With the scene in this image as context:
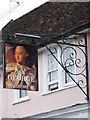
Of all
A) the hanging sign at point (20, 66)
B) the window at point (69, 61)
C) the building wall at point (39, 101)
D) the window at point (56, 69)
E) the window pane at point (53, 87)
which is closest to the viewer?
the hanging sign at point (20, 66)

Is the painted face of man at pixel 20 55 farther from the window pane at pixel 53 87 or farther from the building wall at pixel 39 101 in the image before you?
the window pane at pixel 53 87

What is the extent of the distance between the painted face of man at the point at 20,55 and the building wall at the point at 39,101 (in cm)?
179

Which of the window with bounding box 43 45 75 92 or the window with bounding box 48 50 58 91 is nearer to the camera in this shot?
the window with bounding box 43 45 75 92

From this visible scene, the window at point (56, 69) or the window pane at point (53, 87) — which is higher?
the window at point (56, 69)

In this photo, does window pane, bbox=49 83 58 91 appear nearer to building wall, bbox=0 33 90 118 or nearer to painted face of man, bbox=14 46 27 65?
building wall, bbox=0 33 90 118

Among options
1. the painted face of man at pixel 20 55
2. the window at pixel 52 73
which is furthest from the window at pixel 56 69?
the painted face of man at pixel 20 55

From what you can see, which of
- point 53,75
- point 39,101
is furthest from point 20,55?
point 39,101

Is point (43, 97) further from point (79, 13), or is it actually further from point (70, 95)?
point (79, 13)

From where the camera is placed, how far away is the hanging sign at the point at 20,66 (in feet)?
45.0

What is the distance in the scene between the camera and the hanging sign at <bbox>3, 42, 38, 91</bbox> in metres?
13.7

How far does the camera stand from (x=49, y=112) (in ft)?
48.6

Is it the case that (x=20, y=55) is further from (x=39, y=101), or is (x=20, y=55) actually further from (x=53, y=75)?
(x=39, y=101)

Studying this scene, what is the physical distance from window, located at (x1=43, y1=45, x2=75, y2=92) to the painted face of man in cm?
117

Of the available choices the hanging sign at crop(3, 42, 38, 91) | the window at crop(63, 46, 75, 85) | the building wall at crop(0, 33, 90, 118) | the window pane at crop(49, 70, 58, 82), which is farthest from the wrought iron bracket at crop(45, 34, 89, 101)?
the window pane at crop(49, 70, 58, 82)
